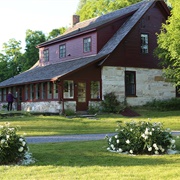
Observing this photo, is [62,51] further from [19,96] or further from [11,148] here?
[11,148]

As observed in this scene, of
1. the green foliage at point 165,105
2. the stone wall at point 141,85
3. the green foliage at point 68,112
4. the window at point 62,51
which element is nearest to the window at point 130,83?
the stone wall at point 141,85

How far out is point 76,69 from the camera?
24.5 metres

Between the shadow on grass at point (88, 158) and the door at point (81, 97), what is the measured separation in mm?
15275

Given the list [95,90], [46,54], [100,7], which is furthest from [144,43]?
[100,7]

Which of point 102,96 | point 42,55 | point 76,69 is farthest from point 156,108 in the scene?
point 42,55

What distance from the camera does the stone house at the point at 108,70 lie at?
25.7m

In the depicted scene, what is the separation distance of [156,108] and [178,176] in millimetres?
20908

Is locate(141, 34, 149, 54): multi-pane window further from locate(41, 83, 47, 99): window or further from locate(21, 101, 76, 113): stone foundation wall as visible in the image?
locate(41, 83, 47, 99): window

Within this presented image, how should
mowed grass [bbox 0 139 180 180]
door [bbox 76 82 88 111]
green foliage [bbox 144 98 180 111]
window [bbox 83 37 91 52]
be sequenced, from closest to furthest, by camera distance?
mowed grass [bbox 0 139 180 180], door [bbox 76 82 88 111], green foliage [bbox 144 98 180 111], window [bbox 83 37 91 52]

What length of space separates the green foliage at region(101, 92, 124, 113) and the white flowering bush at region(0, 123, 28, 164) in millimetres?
17150

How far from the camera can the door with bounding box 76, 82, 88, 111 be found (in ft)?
83.8

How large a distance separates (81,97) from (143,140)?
55.1 ft

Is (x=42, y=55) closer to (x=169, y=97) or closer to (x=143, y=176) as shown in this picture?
(x=169, y=97)

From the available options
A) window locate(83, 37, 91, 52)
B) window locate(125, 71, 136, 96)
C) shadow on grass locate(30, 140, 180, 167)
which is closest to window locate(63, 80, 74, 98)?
window locate(83, 37, 91, 52)
